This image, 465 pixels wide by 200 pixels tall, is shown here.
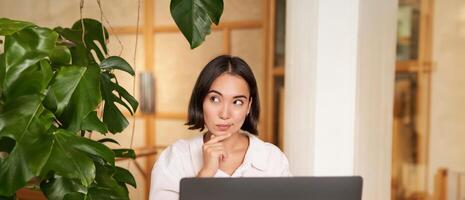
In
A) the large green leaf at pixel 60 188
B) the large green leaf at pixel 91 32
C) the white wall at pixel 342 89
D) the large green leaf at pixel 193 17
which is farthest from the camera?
the white wall at pixel 342 89

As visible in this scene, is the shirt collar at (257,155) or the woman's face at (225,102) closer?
the woman's face at (225,102)

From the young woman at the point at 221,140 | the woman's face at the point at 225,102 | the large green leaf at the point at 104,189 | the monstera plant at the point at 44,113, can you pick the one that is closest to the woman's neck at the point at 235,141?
the young woman at the point at 221,140

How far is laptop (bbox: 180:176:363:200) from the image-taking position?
79cm

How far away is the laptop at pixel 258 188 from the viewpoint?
793 millimetres

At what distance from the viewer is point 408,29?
304cm

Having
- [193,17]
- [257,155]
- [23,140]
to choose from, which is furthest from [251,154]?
[23,140]

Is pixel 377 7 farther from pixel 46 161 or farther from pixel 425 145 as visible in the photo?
pixel 46 161

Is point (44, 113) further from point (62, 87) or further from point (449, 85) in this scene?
point (449, 85)

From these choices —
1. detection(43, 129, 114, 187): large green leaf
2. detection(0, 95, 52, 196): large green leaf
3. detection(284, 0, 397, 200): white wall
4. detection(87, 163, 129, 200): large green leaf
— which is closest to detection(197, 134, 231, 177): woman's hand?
detection(87, 163, 129, 200): large green leaf

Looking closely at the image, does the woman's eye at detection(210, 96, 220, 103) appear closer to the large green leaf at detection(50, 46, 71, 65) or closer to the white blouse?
the white blouse

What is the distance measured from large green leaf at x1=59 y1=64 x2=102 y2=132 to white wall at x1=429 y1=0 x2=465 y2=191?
2.59m

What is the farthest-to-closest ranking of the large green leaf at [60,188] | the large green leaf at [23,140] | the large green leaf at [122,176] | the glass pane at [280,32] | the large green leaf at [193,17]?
the glass pane at [280,32] → the large green leaf at [122,176] → the large green leaf at [193,17] → the large green leaf at [60,188] → the large green leaf at [23,140]

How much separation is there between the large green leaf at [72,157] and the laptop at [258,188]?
0.88ft

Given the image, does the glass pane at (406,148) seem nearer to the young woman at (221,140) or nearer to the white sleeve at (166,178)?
the young woman at (221,140)
